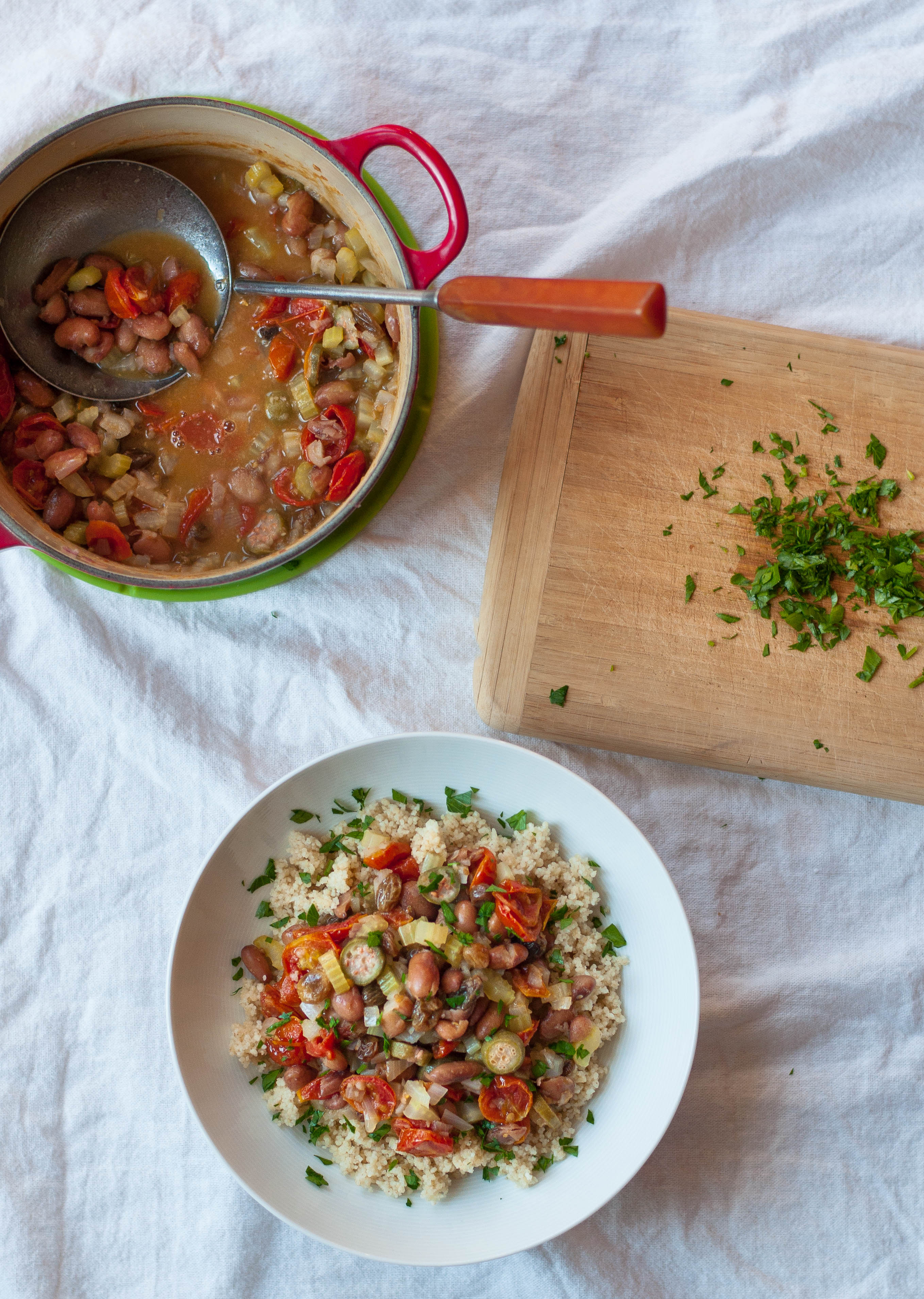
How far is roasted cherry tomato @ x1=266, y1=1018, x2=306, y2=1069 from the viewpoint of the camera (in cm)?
208

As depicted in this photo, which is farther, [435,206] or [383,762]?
[435,206]

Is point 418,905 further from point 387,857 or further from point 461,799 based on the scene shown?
point 461,799

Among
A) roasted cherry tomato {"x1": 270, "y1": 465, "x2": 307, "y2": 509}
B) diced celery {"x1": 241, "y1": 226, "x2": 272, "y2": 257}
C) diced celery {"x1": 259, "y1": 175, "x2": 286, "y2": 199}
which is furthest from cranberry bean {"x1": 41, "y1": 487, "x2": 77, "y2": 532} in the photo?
diced celery {"x1": 259, "y1": 175, "x2": 286, "y2": 199}

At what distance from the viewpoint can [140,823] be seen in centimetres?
240

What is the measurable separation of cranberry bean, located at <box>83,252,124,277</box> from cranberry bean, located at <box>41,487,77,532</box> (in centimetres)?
Result: 49

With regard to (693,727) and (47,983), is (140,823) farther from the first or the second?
(693,727)

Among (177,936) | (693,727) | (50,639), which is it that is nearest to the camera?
(177,936)

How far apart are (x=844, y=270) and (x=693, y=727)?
1.21 m

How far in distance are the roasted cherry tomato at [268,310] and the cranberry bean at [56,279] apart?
0.71 ft

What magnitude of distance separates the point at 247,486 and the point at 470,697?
2.36ft

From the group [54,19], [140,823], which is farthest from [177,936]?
[54,19]

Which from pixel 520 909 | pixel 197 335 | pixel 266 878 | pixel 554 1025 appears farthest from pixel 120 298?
pixel 554 1025

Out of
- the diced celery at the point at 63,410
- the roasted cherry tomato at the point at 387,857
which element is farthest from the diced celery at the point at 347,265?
the roasted cherry tomato at the point at 387,857

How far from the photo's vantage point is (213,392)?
2.17 metres
